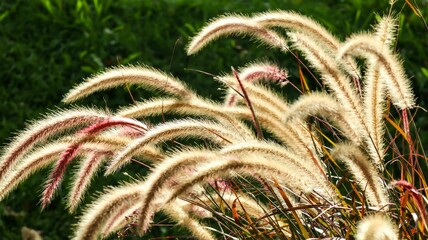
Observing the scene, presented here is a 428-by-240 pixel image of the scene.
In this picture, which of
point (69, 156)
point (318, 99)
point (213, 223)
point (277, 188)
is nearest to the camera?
point (318, 99)

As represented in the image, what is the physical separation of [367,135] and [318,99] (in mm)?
348

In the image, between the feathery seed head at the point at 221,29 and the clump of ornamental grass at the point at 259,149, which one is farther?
the feathery seed head at the point at 221,29

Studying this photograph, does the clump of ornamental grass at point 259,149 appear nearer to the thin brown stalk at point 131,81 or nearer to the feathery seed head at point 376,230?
the thin brown stalk at point 131,81

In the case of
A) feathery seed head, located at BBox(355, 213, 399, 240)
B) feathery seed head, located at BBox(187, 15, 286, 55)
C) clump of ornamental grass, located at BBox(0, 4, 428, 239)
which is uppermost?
feathery seed head, located at BBox(187, 15, 286, 55)

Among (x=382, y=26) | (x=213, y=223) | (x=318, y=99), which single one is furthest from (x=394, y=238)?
(x=213, y=223)

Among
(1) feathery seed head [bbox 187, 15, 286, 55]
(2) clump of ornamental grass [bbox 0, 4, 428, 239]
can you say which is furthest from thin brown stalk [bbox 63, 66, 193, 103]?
(1) feathery seed head [bbox 187, 15, 286, 55]

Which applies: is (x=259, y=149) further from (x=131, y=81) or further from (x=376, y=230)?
(x=131, y=81)

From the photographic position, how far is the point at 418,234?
3.02 m

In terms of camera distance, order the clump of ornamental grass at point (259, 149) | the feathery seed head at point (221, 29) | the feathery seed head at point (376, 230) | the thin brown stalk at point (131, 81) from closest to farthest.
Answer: the feathery seed head at point (376, 230) < the clump of ornamental grass at point (259, 149) < the thin brown stalk at point (131, 81) < the feathery seed head at point (221, 29)

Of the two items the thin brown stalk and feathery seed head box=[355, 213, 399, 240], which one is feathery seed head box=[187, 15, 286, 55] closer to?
the thin brown stalk

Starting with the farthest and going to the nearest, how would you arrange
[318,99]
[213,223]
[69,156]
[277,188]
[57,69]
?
[57,69] → [213,223] → [277,188] → [69,156] → [318,99]

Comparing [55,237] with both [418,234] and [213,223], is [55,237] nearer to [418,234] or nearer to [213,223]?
[213,223]

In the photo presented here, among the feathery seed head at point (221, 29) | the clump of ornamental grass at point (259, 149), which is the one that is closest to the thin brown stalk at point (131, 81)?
the clump of ornamental grass at point (259, 149)

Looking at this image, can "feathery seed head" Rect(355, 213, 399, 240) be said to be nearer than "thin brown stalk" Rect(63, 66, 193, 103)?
Yes
